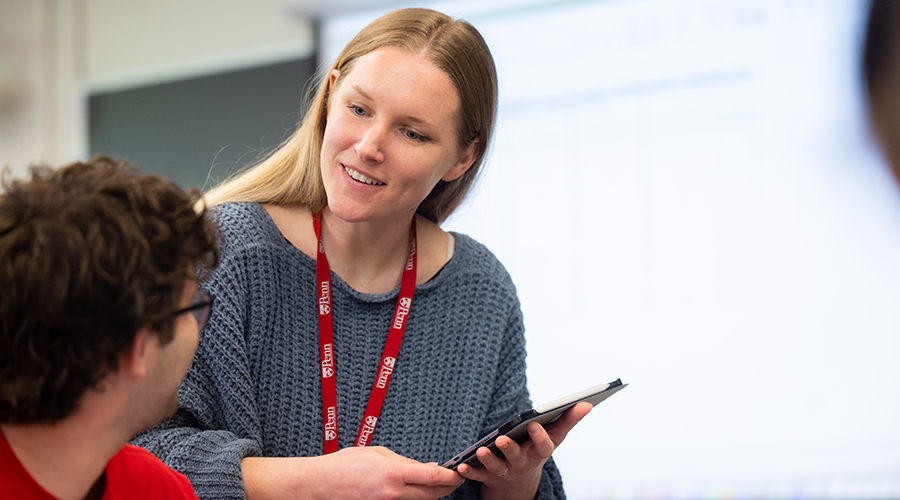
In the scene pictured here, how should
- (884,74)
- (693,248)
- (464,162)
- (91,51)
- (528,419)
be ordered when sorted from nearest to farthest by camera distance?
(884,74) < (528,419) < (464,162) < (693,248) < (91,51)

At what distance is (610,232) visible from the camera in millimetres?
2805

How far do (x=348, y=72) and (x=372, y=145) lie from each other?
0.21 meters

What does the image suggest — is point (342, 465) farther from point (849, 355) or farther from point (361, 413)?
point (849, 355)

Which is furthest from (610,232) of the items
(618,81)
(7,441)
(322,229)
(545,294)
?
(7,441)

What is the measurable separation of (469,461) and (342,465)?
0.73 feet

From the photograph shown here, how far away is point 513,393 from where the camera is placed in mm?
1603

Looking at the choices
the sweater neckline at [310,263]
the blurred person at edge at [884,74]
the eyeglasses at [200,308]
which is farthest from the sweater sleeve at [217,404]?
the blurred person at edge at [884,74]

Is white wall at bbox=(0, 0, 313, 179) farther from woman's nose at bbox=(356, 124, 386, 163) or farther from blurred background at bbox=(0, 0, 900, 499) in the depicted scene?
woman's nose at bbox=(356, 124, 386, 163)

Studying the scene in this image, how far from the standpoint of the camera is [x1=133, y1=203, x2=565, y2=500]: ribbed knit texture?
1360mm

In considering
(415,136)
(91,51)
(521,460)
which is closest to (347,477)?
(521,460)

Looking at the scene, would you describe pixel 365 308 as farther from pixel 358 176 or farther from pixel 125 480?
pixel 125 480

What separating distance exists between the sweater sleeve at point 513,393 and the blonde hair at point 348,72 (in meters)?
0.40

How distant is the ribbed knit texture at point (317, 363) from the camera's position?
1360 mm

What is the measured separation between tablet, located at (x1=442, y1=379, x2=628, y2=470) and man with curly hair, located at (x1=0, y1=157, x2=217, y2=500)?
1.74ft
